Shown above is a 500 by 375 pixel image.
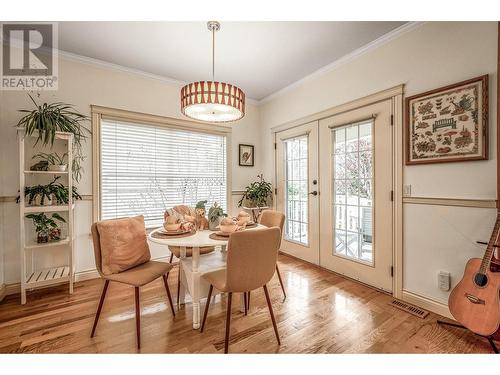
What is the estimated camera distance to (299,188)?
3.44 meters

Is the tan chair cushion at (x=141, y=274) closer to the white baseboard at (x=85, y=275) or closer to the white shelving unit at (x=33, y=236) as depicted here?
the white shelving unit at (x=33, y=236)

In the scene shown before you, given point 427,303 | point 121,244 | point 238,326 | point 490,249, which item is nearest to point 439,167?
point 490,249

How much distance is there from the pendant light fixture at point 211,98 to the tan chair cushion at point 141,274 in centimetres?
136

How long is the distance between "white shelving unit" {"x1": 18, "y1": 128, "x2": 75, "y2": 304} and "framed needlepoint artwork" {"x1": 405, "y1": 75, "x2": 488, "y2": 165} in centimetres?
343

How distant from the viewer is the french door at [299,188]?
124 inches

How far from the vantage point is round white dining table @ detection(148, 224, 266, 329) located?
1614 mm

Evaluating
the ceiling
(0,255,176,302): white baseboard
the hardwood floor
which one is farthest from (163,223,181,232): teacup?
the ceiling

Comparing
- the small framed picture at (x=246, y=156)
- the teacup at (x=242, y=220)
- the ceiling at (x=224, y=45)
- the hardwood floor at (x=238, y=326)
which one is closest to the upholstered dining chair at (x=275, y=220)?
the hardwood floor at (x=238, y=326)

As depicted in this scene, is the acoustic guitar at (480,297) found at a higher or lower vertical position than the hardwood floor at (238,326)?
higher

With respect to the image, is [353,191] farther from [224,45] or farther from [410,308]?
[224,45]
